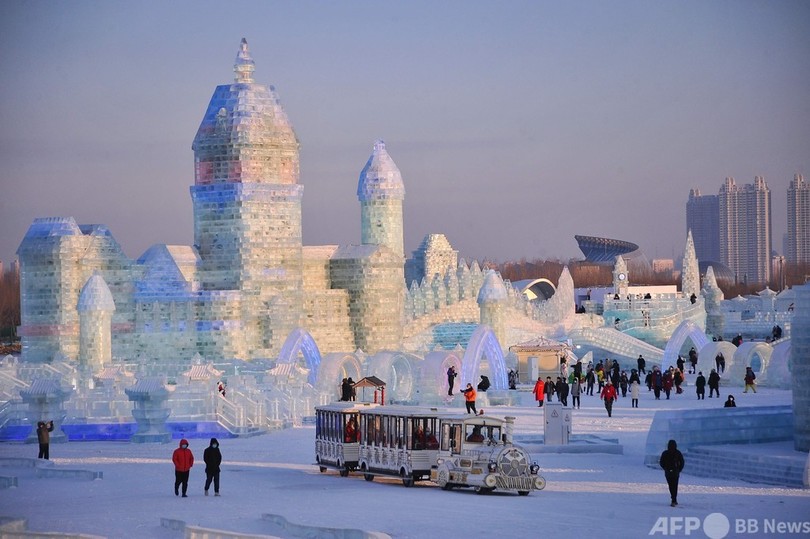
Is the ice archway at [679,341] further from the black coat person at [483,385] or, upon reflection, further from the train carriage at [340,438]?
the train carriage at [340,438]

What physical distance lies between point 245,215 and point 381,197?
5911mm

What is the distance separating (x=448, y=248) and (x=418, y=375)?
29.0 meters

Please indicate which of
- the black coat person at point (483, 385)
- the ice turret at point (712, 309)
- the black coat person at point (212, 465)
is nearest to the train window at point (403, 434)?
the black coat person at point (212, 465)

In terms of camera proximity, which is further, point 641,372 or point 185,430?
point 641,372

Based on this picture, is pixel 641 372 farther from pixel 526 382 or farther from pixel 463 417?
pixel 463 417

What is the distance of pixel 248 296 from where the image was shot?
126 ft

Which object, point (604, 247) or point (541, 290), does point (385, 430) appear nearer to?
point (541, 290)

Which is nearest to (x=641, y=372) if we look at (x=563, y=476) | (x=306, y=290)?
(x=306, y=290)

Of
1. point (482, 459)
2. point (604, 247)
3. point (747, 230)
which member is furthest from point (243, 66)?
point (747, 230)

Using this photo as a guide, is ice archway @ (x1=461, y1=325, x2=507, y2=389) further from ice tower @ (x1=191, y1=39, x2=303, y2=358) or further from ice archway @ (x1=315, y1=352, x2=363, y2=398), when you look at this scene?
ice tower @ (x1=191, y1=39, x2=303, y2=358)

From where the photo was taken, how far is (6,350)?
64438 millimetres

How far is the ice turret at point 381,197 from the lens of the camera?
43.1m

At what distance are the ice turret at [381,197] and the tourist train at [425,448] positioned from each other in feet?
74.4

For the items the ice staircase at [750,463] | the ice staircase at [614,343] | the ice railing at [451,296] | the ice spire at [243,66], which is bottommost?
the ice staircase at [750,463]
